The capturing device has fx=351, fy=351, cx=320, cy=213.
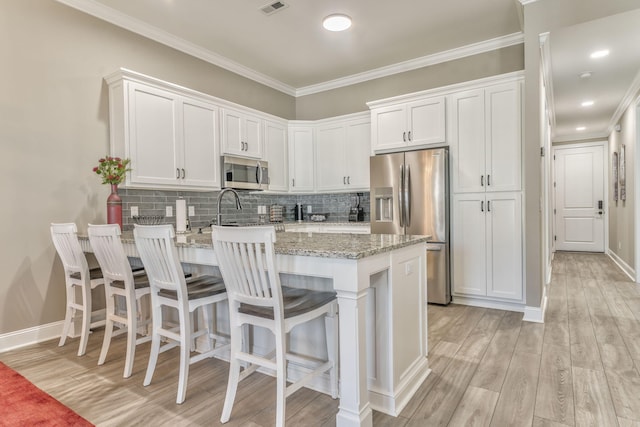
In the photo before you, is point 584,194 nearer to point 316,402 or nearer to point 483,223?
point 483,223

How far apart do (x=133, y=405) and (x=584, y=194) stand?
30.3 ft

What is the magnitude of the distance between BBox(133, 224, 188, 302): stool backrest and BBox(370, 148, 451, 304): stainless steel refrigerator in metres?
2.62

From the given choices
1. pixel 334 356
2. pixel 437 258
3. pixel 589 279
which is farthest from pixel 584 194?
pixel 334 356

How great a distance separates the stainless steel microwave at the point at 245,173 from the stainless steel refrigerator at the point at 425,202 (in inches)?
58.9

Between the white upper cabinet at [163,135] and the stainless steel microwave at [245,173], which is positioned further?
the stainless steel microwave at [245,173]

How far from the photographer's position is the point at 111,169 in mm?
3018

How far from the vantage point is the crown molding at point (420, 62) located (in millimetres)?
3941

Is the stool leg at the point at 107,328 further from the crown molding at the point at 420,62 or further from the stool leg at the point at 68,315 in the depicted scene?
the crown molding at the point at 420,62

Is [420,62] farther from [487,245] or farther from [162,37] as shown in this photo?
[162,37]

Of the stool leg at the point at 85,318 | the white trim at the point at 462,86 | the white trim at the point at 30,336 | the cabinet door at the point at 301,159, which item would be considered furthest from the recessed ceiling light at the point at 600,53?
the white trim at the point at 30,336

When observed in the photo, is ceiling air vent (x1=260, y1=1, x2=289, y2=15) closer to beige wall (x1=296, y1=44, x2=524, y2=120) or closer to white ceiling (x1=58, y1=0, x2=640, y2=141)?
white ceiling (x1=58, y1=0, x2=640, y2=141)

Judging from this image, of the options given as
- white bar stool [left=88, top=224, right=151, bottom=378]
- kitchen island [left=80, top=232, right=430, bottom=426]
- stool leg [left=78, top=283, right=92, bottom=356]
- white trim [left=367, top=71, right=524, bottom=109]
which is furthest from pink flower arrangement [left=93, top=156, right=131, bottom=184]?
white trim [left=367, top=71, right=524, bottom=109]

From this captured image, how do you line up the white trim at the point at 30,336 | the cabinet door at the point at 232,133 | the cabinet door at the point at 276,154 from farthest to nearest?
the cabinet door at the point at 276,154
the cabinet door at the point at 232,133
the white trim at the point at 30,336

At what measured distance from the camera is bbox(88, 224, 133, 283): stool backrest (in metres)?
2.26
